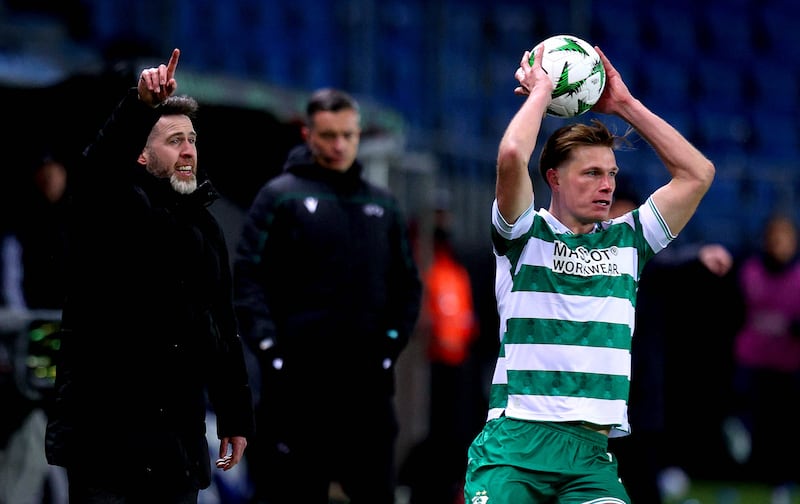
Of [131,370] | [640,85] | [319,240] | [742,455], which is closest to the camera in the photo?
[131,370]

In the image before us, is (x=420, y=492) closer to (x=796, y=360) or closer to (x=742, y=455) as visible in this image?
(x=796, y=360)

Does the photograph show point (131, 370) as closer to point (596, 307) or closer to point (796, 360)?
point (596, 307)

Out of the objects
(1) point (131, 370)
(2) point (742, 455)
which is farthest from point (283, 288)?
(2) point (742, 455)

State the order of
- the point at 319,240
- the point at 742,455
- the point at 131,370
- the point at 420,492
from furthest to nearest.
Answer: the point at 742,455 → the point at 420,492 → the point at 319,240 → the point at 131,370

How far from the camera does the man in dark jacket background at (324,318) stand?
237 inches

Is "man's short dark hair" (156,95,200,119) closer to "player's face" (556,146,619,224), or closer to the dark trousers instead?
the dark trousers

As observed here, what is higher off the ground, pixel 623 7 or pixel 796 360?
pixel 623 7

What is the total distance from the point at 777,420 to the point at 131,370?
7840mm

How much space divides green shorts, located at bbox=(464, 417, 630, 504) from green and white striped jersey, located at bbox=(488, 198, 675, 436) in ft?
0.20

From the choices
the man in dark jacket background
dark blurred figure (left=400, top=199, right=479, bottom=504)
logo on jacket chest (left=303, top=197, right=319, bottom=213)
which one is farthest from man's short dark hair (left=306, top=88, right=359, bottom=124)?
dark blurred figure (left=400, top=199, right=479, bottom=504)

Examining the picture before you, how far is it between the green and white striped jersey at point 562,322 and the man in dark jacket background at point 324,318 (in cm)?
160

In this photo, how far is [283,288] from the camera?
20.5 feet

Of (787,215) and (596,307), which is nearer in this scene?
(596,307)

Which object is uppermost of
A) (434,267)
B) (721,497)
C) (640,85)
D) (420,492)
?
(640,85)
